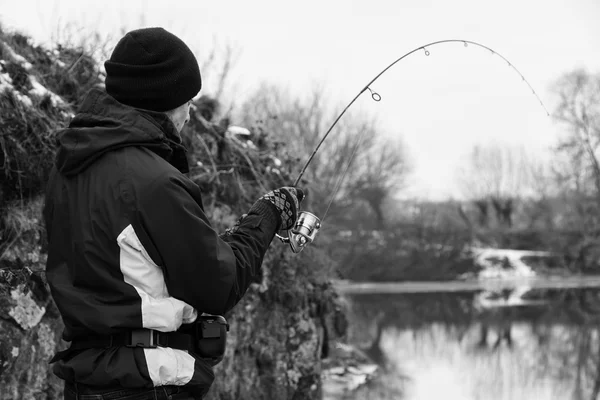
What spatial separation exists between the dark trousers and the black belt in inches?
4.6

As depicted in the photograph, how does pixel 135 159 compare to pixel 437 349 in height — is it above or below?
above

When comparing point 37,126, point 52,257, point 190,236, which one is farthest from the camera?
point 37,126

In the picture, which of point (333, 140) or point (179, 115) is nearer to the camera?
point (179, 115)

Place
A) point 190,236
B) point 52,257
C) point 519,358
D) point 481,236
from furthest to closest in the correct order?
point 481,236, point 519,358, point 52,257, point 190,236

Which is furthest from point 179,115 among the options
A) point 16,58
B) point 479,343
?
point 479,343

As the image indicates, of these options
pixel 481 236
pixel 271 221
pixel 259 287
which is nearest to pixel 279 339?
pixel 259 287

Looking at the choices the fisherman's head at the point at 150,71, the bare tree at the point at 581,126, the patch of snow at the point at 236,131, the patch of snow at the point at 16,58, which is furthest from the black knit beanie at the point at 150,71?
the bare tree at the point at 581,126

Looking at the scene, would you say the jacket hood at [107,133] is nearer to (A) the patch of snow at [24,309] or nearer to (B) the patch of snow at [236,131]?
(A) the patch of snow at [24,309]

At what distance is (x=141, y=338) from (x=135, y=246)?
26 cm

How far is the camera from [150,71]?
2.07m

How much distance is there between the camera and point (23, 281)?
402 centimetres

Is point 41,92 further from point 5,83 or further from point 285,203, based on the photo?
point 285,203

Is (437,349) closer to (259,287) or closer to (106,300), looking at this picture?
(259,287)

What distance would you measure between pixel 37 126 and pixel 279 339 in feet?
10.4
